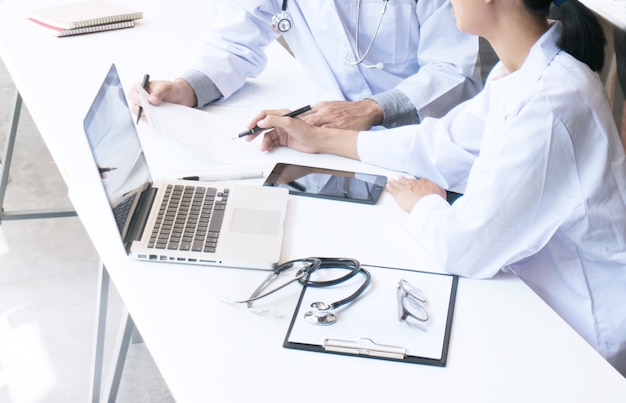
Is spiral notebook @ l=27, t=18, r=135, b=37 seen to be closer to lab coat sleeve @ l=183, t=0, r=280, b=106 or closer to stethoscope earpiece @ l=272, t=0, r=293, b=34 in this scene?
lab coat sleeve @ l=183, t=0, r=280, b=106

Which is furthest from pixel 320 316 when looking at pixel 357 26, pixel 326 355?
pixel 357 26

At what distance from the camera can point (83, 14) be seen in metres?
2.36

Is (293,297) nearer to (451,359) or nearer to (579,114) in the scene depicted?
(451,359)

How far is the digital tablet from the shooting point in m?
1.45

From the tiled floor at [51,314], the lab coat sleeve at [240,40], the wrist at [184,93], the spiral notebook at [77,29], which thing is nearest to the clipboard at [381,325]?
the wrist at [184,93]

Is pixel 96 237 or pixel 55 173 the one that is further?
pixel 55 173

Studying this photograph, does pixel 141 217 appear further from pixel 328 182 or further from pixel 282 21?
pixel 282 21

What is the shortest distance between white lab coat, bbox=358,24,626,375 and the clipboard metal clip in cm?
24

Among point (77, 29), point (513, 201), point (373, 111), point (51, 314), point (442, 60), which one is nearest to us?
point (513, 201)

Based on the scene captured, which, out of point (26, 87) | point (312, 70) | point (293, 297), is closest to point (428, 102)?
point (312, 70)

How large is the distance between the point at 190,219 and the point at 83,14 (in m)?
1.34

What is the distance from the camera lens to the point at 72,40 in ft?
7.46

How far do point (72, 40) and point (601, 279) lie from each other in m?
1.66

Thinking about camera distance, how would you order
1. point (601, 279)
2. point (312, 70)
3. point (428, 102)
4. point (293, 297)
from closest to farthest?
point (293, 297)
point (601, 279)
point (428, 102)
point (312, 70)
